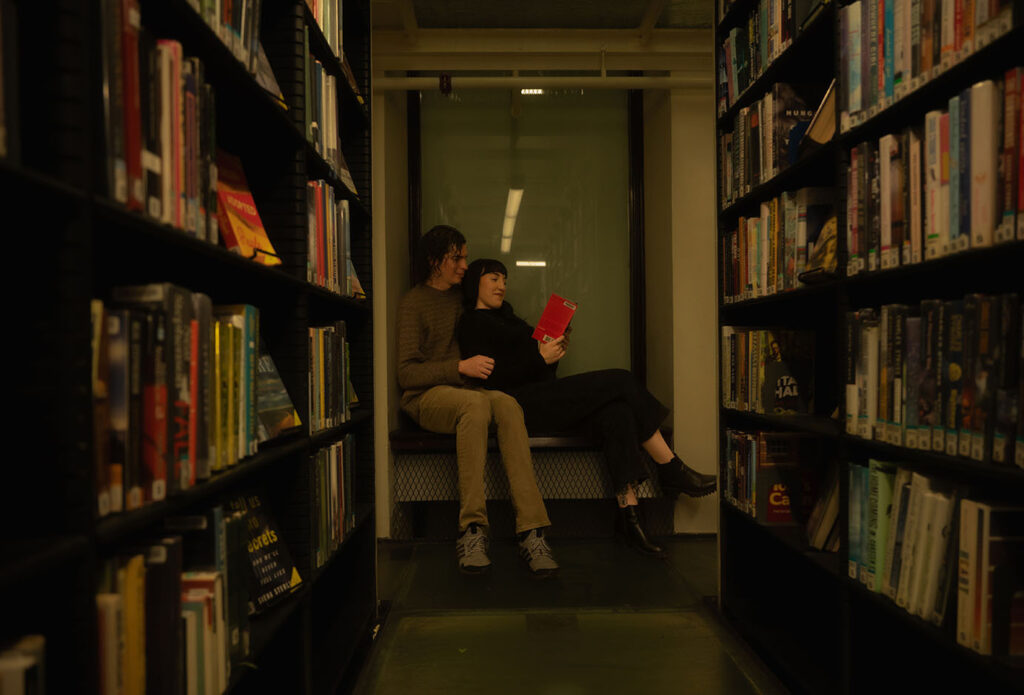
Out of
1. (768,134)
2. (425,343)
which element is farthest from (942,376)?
(425,343)

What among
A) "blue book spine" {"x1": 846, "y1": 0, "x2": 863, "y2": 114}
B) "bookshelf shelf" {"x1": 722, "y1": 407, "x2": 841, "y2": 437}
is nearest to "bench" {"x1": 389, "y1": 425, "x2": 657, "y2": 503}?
"bookshelf shelf" {"x1": 722, "y1": 407, "x2": 841, "y2": 437}

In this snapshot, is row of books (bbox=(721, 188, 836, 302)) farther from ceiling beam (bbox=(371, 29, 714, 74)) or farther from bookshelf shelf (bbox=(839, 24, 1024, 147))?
ceiling beam (bbox=(371, 29, 714, 74))

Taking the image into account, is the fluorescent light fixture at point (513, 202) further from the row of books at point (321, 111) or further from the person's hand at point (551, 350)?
the row of books at point (321, 111)

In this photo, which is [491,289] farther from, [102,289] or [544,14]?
[102,289]

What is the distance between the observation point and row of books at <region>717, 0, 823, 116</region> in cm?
149

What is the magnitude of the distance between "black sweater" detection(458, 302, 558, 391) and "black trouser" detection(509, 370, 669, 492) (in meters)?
0.07

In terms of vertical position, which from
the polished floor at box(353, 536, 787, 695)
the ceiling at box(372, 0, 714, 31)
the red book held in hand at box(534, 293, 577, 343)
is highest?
the ceiling at box(372, 0, 714, 31)

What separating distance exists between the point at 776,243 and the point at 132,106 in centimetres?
146

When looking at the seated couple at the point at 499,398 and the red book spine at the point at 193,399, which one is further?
the seated couple at the point at 499,398

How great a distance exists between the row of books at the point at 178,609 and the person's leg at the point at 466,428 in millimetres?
1258

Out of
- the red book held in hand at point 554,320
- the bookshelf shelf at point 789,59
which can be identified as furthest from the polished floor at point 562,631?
the bookshelf shelf at point 789,59

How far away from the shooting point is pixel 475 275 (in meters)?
2.77

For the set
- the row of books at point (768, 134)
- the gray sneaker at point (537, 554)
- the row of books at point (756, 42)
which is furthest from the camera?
the gray sneaker at point (537, 554)

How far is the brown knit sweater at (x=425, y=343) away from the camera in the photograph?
8.18ft
